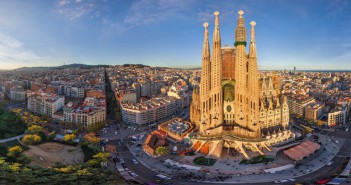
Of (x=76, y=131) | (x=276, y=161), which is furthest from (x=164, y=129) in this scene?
(x=276, y=161)

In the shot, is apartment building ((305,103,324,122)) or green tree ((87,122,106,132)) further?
apartment building ((305,103,324,122))

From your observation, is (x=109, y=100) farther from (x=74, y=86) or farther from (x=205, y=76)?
(x=205, y=76)

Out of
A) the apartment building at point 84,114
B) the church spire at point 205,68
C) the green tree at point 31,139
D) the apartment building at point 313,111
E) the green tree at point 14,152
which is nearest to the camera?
the green tree at point 14,152

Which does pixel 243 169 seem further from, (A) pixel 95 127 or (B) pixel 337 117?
(B) pixel 337 117

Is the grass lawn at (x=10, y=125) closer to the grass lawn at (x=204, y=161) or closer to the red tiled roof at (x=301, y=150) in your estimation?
the grass lawn at (x=204, y=161)

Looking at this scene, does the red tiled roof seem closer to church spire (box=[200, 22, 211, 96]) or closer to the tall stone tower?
the tall stone tower

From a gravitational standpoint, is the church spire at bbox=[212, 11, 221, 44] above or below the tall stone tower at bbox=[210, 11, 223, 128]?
above

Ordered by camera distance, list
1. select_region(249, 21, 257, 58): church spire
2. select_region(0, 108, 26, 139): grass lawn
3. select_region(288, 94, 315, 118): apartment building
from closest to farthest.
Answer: select_region(249, 21, 257, 58): church spire, select_region(0, 108, 26, 139): grass lawn, select_region(288, 94, 315, 118): apartment building

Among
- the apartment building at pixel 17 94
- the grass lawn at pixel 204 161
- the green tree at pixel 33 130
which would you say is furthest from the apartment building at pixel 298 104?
the apartment building at pixel 17 94

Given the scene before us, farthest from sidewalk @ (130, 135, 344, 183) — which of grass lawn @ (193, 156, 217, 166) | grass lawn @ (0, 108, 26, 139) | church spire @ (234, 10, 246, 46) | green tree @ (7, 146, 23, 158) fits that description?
grass lawn @ (0, 108, 26, 139)
